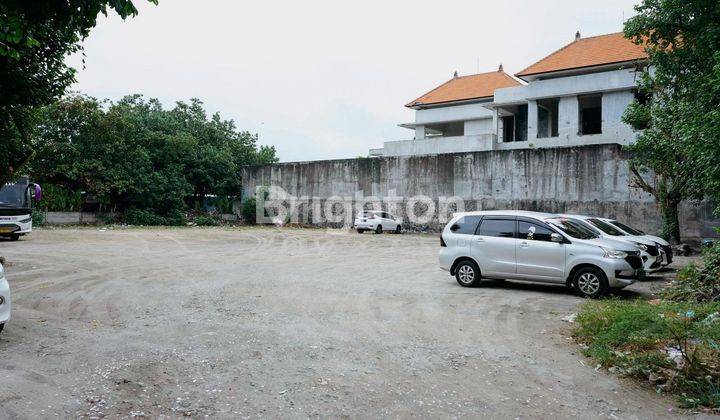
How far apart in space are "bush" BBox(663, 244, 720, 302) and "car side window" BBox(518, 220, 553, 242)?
7.56 ft

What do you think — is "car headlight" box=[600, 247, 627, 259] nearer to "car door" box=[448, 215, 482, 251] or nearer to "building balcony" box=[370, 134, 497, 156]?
"car door" box=[448, 215, 482, 251]

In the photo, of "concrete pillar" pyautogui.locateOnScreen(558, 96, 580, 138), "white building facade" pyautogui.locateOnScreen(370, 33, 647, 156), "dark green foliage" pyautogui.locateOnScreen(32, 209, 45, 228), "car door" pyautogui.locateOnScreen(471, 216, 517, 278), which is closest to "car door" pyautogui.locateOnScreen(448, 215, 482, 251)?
"car door" pyautogui.locateOnScreen(471, 216, 517, 278)

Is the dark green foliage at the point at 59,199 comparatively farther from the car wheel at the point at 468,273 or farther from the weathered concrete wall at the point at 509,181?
the car wheel at the point at 468,273

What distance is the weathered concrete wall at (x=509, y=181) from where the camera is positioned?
70.7ft

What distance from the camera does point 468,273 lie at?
10578 millimetres

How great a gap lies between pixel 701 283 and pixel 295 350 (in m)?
7.60

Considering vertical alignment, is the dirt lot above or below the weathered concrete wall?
below

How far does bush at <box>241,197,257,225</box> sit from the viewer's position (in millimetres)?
35125

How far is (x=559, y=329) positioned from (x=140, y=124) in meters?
30.8

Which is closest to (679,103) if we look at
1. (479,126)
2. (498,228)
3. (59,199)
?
(498,228)

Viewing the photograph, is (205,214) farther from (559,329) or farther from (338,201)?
(559,329)

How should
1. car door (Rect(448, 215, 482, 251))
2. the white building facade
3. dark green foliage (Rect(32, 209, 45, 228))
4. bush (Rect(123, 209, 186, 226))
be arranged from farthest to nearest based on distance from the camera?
bush (Rect(123, 209, 186, 226)) < dark green foliage (Rect(32, 209, 45, 228)) < the white building facade < car door (Rect(448, 215, 482, 251))

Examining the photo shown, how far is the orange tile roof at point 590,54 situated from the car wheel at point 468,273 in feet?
70.1

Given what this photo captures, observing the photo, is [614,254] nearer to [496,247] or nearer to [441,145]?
[496,247]
